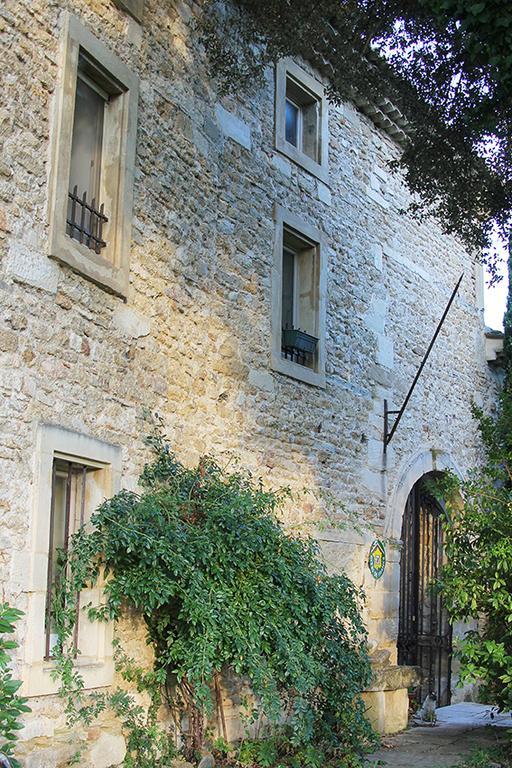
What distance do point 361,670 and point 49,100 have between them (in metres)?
4.55

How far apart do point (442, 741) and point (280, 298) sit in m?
4.30

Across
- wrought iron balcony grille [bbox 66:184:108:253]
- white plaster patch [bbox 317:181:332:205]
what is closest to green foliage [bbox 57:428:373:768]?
wrought iron balcony grille [bbox 66:184:108:253]

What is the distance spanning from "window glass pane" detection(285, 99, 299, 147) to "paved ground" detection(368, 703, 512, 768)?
582 cm

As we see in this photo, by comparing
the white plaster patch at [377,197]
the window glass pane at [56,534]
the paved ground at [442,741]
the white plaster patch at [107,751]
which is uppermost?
the white plaster patch at [377,197]

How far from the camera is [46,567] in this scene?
18.5ft

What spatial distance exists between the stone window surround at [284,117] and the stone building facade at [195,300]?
3 centimetres

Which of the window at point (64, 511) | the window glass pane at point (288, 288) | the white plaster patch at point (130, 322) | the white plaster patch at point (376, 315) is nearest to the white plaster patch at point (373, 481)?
the white plaster patch at point (376, 315)

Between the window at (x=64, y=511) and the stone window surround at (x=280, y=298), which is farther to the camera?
the stone window surround at (x=280, y=298)

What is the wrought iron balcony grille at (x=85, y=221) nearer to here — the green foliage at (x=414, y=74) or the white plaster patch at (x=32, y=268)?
the white plaster patch at (x=32, y=268)

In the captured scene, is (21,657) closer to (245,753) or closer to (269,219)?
(245,753)

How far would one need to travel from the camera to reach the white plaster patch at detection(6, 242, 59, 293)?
5.56 meters

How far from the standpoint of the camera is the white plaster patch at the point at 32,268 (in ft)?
18.2

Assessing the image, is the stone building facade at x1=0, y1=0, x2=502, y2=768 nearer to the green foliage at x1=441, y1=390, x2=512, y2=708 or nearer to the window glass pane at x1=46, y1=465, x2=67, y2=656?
the window glass pane at x1=46, y1=465, x2=67, y2=656

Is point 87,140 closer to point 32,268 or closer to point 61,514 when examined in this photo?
point 32,268
